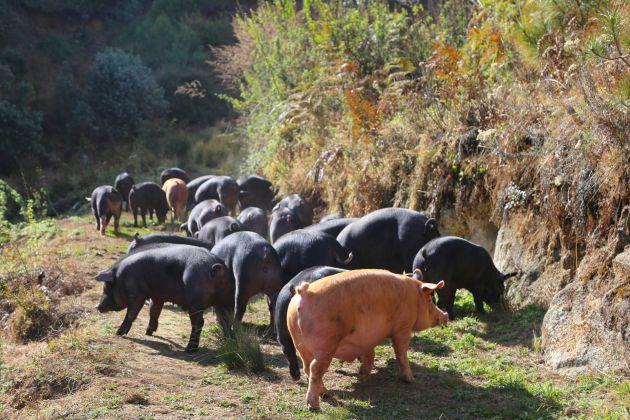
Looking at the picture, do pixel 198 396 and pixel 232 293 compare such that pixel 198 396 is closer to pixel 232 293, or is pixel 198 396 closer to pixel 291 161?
pixel 232 293

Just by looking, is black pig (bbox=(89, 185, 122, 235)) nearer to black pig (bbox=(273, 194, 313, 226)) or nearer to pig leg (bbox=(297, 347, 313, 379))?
black pig (bbox=(273, 194, 313, 226))

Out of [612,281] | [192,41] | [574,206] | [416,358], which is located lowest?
[416,358]

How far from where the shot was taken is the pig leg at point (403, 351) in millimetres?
6977

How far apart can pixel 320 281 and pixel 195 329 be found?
238 cm

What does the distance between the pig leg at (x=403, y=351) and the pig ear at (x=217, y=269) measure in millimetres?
2393

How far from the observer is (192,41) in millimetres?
35281

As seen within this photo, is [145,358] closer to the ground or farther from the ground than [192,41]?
closer to the ground

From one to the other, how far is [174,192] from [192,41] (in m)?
19.2

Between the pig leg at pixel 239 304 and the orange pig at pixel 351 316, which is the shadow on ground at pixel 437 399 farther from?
the pig leg at pixel 239 304

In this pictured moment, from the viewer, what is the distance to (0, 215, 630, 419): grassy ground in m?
6.51

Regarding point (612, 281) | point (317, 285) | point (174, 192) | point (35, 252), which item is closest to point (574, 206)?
point (612, 281)

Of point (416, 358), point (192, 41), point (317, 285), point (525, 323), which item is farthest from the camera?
point (192, 41)

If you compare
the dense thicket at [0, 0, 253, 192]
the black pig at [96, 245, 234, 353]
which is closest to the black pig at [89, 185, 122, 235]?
the dense thicket at [0, 0, 253, 192]

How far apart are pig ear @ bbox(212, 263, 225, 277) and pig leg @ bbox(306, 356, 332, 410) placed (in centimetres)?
244
